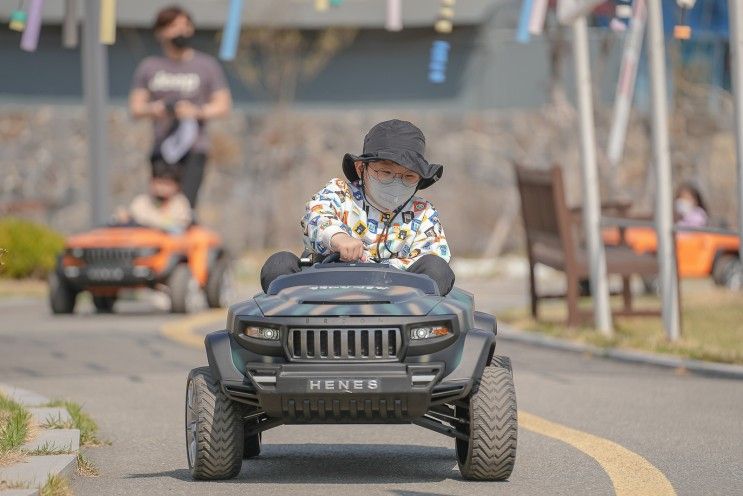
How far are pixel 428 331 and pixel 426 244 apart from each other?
1115 mm

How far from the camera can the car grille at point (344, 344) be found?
7027 millimetres

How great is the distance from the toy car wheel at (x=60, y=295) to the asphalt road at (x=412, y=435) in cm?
395

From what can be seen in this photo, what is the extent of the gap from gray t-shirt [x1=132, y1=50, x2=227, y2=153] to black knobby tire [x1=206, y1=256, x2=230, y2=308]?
1327 mm

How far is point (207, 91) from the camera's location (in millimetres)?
19734

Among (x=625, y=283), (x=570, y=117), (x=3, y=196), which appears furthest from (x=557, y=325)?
(x=3, y=196)

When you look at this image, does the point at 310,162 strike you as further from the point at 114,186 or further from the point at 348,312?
the point at 348,312

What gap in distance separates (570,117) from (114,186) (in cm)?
733

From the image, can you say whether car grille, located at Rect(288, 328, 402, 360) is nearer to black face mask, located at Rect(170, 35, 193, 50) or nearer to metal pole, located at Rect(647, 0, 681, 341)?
metal pole, located at Rect(647, 0, 681, 341)

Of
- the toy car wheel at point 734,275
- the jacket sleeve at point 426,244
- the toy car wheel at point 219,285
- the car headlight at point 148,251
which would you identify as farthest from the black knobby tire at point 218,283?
the jacket sleeve at point 426,244

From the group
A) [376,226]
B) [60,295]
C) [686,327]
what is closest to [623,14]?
[686,327]

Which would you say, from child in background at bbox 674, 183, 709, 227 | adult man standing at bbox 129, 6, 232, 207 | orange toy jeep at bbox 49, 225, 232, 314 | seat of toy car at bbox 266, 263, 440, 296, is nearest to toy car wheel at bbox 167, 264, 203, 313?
orange toy jeep at bbox 49, 225, 232, 314

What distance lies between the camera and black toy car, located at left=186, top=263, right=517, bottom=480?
276 inches

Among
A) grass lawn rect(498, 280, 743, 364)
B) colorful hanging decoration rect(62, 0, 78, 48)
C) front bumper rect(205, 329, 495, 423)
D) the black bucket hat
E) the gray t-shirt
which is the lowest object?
grass lawn rect(498, 280, 743, 364)

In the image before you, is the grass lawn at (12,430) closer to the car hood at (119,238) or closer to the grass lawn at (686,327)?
the grass lawn at (686,327)
